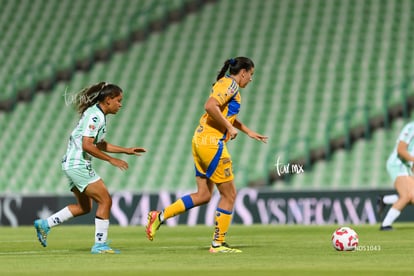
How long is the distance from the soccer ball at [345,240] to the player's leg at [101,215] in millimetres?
2304

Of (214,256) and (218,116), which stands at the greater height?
(218,116)

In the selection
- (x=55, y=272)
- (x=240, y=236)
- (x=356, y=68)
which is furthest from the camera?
(x=356, y=68)

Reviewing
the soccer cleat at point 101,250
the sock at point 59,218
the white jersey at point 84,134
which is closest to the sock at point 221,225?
the soccer cleat at point 101,250

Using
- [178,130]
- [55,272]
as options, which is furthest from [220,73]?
[178,130]

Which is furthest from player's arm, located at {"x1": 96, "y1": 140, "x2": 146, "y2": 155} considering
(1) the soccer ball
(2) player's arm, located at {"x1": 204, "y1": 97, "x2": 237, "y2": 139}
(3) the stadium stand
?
(3) the stadium stand

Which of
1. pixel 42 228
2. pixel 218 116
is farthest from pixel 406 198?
pixel 42 228

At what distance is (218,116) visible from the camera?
36.3 ft

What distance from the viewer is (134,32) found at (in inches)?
1124

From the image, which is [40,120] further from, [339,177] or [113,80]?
[339,177]

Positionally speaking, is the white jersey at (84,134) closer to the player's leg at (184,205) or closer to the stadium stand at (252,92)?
the player's leg at (184,205)

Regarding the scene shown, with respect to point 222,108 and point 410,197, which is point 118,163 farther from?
point 410,197

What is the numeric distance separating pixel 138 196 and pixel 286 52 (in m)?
6.49

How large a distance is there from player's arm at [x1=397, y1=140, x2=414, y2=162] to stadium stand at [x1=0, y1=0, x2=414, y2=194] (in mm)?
5924

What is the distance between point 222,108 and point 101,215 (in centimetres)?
168
